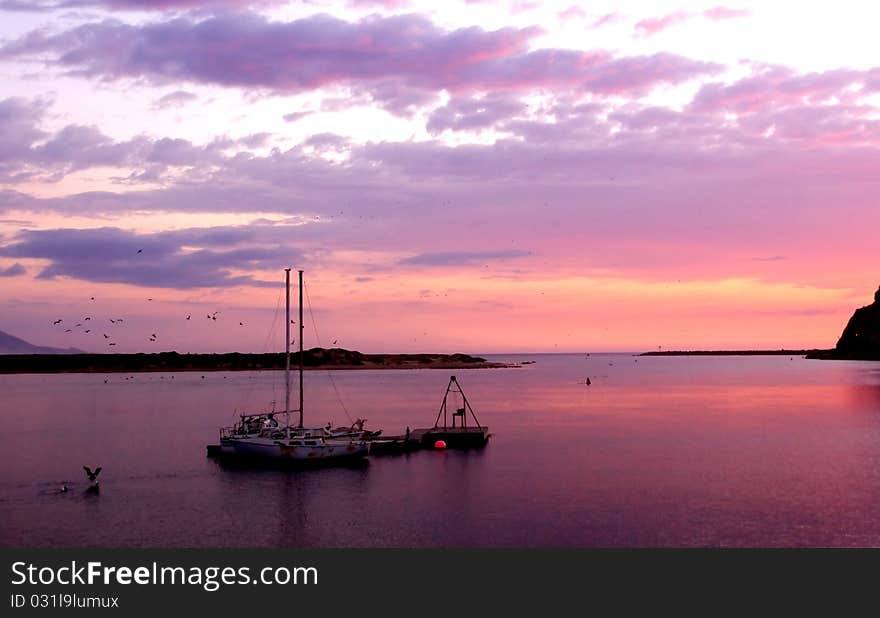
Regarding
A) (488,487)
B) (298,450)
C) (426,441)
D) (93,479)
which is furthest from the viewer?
(426,441)

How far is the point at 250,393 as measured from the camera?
525ft

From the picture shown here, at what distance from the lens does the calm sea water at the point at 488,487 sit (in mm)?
40344

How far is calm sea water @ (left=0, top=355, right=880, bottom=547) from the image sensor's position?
4034 cm

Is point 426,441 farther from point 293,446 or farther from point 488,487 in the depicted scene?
point 488,487

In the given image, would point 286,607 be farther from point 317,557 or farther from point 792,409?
point 792,409

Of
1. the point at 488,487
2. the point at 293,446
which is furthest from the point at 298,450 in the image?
the point at 488,487

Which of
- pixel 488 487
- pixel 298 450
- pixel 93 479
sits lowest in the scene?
pixel 488 487

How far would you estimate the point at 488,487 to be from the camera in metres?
54.4

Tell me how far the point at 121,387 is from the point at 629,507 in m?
155

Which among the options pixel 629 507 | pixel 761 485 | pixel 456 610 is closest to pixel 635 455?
pixel 761 485

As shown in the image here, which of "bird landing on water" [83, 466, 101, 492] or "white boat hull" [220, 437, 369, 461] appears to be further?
"white boat hull" [220, 437, 369, 461]

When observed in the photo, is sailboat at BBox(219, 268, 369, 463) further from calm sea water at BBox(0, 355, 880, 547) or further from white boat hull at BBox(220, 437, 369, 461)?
calm sea water at BBox(0, 355, 880, 547)

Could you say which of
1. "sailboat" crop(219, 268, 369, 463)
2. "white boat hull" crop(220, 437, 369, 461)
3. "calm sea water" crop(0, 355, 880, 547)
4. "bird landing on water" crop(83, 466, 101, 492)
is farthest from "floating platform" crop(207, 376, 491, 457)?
"bird landing on water" crop(83, 466, 101, 492)

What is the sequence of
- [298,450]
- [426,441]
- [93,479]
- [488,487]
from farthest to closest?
[426,441] → [298,450] → [488,487] → [93,479]
